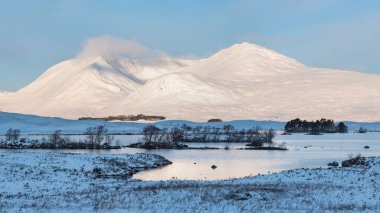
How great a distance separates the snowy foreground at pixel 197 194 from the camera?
78.0ft

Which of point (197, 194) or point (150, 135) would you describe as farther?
point (150, 135)

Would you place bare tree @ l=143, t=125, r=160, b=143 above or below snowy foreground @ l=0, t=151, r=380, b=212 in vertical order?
above

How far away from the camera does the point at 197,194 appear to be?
28.2m

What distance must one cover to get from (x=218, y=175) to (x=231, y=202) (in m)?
27.1

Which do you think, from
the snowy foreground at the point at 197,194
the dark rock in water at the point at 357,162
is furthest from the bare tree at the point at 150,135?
the snowy foreground at the point at 197,194

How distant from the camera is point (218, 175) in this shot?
52344 millimetres

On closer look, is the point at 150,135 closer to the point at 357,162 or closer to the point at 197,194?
the point at 357,162

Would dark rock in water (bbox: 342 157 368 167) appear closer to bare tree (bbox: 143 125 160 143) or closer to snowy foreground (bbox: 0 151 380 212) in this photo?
snowy foreground (bbox: 0 151 380 212)

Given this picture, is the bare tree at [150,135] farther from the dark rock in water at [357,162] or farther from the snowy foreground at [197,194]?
the snowy foreground at [197,194]

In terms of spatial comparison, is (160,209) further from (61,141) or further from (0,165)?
(61,141)

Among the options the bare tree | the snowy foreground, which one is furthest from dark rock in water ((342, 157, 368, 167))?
the bare tree

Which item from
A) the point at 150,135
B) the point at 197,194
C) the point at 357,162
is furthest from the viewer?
the point at 150,135

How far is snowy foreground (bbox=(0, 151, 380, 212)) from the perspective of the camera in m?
23.8

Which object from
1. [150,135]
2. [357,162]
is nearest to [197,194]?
[357,162]
